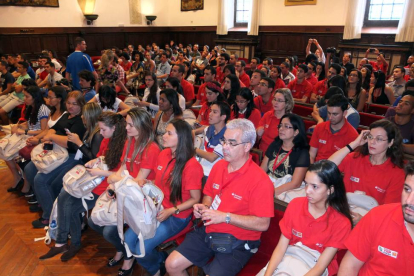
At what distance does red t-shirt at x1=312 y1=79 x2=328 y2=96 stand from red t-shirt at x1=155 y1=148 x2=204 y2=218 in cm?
418

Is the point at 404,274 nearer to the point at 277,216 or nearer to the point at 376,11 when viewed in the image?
the point at 277,216

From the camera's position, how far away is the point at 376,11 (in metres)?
10.4

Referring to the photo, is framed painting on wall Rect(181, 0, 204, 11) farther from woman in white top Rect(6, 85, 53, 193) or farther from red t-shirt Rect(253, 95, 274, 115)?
woman in white top Rect(6, 85, 53, 193)

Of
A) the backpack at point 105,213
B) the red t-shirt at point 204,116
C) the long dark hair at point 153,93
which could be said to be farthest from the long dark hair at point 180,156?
the long dark hair at point 153,93

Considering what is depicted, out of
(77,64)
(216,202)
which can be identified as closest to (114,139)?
(216,202)

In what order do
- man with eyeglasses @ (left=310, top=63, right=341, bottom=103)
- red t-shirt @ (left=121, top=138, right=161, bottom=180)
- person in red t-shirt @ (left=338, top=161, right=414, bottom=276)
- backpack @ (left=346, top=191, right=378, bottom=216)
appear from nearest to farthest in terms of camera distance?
1. person in red t-shirt @ (left=338, top=161, right=414, bottom=276)
2. backpack @ (left=346, top=191, right=378, bottom=216)
3. red t-shirt @ (left=121, top=138, right=161, bottom=180)
4. man with eyeglasses @ (left=310, top=63, right=341, bottom=103)

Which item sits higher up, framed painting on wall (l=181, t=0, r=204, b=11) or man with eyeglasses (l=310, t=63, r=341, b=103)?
framed painting on wall (l=181, t=0, r=204, b=11)

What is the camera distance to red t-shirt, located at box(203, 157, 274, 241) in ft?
7.00

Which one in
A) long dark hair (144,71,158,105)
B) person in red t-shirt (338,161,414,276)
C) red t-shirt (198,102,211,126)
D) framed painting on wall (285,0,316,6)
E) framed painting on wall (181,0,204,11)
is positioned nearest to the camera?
person in red t-shirt (338,161,414,276)

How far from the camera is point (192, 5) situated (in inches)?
601

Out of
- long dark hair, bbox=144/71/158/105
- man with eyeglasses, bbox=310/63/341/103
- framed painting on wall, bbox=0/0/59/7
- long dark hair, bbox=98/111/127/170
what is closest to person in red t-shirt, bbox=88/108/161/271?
long dark hair, bbox=98/111/127/170

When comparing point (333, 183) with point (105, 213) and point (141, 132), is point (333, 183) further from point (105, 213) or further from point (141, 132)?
point (105, 213)

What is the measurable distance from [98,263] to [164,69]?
6.83 metres

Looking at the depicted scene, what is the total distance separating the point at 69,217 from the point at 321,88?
4866 mm
